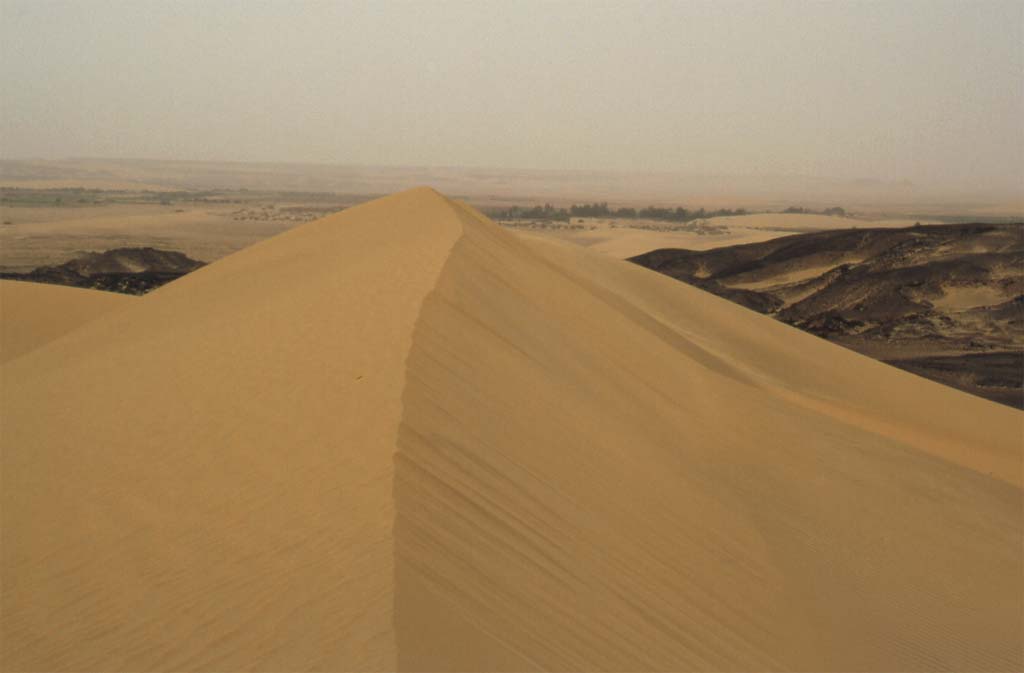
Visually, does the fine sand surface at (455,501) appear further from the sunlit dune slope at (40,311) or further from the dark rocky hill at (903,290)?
the dark rocky hill at (903,290)

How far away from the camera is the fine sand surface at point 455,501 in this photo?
481cm

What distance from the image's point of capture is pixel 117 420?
24.9 ft

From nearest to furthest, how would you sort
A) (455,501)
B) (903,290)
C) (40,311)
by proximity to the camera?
1. (455,501)
2. (40,311)
3. (903,290)

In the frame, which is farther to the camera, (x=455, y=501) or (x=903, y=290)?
(x=903, y=290)

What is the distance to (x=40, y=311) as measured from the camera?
20.8 meters

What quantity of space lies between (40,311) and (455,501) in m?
17.9

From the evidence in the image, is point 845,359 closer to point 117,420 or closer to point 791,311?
point 117,420

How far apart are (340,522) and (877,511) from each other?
19.6ft

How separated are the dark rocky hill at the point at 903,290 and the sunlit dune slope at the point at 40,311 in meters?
19.6

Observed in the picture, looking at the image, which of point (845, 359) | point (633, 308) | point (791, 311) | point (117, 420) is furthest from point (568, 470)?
point (791, 311)

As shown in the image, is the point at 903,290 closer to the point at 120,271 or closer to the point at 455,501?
the point at 120,271

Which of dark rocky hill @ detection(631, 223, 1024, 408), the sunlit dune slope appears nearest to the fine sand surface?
the sunlit dune slope

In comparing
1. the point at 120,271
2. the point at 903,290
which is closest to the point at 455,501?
the point at 903,290

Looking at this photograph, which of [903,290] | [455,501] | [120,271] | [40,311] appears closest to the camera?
[455,501]
